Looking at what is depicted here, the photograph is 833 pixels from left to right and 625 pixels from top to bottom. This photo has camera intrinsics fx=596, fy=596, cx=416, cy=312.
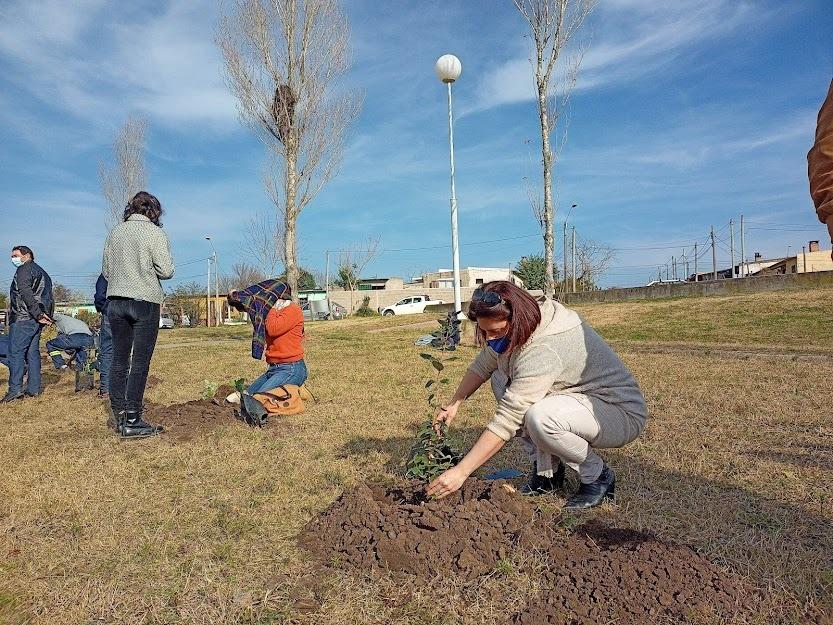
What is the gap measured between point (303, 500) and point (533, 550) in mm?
1324

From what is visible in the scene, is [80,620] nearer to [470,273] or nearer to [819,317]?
[819,317]

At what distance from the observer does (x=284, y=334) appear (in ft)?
17.8

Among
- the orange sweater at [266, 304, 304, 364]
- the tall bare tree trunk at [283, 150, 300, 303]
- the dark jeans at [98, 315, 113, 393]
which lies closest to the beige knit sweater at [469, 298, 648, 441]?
the orange sweater at [266, 304, 304, 364]

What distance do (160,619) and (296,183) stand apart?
48.4 ft

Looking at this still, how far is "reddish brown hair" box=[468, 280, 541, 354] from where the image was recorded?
2.64 meters

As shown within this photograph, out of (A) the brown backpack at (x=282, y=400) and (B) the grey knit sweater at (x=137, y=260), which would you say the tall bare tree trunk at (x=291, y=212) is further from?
(B) the grey knit sweater at (x=137, y=260)

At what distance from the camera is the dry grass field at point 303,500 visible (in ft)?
7.18

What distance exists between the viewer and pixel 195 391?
288 inches

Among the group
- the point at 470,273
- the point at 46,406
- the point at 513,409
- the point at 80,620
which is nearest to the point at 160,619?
the point at 80,620

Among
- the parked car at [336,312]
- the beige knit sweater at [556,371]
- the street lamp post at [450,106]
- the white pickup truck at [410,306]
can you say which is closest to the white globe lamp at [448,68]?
the street lamp post at [450,106]

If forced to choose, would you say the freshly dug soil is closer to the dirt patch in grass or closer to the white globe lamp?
the dirt patch in grass

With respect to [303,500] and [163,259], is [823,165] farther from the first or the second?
[163,259]

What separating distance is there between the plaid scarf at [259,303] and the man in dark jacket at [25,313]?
278 centimetres

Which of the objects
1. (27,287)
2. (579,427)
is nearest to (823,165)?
(579,427)
